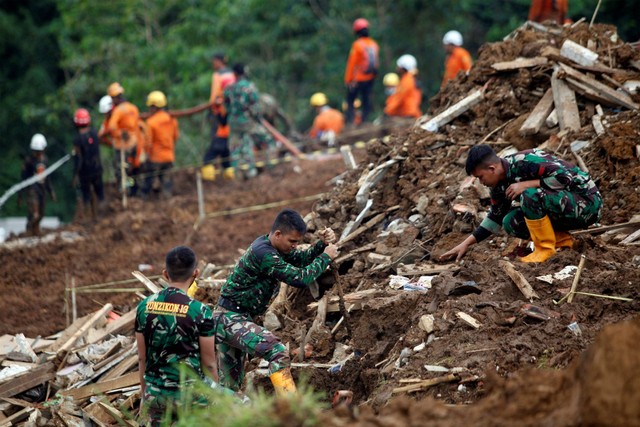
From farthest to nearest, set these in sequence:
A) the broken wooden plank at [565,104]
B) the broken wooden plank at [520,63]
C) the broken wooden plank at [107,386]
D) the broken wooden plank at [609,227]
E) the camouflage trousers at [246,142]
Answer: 1. the camouflage trousers at [246,142]
2. the broken wooden plank at [520,63]
3. the broken wooden plank at [565,104]
4. the broken wooden plank at [107,386]
5. the broken wooden plank at [609,227]

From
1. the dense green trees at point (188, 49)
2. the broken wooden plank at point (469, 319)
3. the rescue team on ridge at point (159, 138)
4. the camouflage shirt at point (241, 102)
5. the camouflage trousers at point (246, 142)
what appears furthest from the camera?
the dense green trees at point (188, 49)

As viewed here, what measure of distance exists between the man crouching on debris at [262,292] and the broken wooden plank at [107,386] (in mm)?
1498

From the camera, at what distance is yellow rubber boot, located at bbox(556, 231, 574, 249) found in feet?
27.9

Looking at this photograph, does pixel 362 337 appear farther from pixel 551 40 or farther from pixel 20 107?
pixel 20 107

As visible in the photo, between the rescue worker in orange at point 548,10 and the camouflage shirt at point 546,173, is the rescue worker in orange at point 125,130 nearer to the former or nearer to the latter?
the rescue worker in orange at point 548,10

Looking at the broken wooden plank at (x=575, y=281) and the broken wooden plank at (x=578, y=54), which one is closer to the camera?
the broken wooden plank at (x=575, y=281)

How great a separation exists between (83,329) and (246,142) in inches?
404

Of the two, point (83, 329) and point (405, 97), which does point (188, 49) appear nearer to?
point (405, 97)

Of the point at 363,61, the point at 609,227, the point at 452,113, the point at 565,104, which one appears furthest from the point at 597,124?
the point at 363,61

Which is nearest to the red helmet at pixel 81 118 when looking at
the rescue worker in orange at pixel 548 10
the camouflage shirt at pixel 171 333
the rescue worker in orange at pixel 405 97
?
the rescue worker in orange at pixel 405 97

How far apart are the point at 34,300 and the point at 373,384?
782cm

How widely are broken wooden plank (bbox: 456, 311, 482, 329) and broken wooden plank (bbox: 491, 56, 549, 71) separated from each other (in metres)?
4.76

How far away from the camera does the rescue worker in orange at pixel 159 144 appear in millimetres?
19875

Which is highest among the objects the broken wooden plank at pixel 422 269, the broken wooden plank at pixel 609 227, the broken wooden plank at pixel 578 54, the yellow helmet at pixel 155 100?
the broken wooden plank at pixel 578 54
